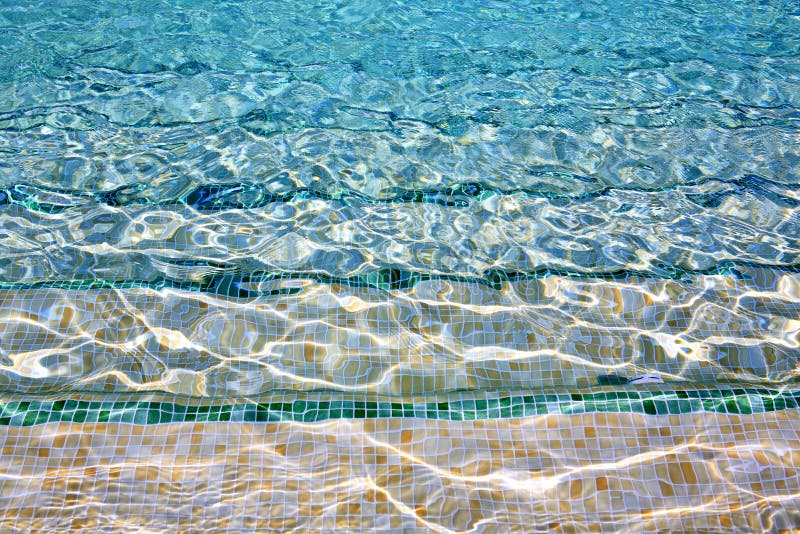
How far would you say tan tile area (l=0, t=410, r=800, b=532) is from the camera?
1971mm

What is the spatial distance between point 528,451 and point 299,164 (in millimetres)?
2314

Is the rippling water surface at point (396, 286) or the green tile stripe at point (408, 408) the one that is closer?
the rippling water surface at point (396, 286)

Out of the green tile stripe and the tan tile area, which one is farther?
the green tile stripe

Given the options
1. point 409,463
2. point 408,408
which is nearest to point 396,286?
point 408,408

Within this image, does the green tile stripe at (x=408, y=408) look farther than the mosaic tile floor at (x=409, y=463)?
Yes

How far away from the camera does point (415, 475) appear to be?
209 cm

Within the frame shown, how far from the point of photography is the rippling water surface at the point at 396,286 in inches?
81.1

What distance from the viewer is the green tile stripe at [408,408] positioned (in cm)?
225

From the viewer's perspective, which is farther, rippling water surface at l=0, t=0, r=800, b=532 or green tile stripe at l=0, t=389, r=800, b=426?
green tile stripe at l=0, t=389, r=800, b=426

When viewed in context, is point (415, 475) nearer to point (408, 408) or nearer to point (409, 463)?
point (409, 463)

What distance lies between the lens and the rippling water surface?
2061 mm

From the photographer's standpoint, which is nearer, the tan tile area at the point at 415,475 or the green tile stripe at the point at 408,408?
the tan tile area at the point at 415,475

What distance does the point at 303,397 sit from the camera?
238cm

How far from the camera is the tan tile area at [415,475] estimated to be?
6.47 ft
